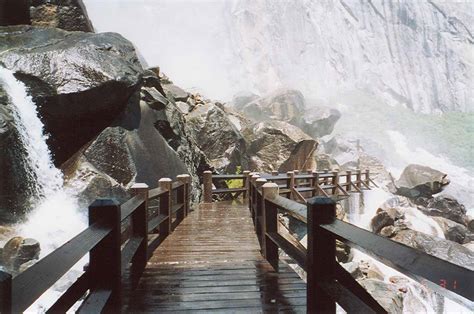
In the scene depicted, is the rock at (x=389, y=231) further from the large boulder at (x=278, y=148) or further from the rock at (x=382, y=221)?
the large boulder at (x=278, y=148)

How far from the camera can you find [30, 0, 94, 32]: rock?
1527 centimetres

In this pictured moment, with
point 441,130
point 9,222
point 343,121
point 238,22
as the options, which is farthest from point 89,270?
point 238,22

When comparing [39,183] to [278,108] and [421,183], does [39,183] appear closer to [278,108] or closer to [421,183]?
[421,183]

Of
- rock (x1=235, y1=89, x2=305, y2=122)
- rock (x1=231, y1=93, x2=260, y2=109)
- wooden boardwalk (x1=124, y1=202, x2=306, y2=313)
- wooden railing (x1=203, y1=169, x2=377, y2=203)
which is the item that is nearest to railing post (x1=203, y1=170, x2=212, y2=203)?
wooden railing (x1=203, y1=169, x2=377, y2=203)

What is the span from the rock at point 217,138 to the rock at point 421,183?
1410cm

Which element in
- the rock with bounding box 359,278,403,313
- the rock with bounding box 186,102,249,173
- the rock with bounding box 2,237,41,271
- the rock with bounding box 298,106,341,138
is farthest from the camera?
the rock with bounding box 298,106,341,138

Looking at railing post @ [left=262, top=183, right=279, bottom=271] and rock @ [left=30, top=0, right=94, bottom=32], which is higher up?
rock @ [left=30, top=0, right=94, bottom=32]

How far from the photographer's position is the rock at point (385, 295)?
862 cm

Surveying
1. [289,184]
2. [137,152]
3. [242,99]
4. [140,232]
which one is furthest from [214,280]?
[242,99]

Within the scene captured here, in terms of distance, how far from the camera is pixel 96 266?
2588 millimetres

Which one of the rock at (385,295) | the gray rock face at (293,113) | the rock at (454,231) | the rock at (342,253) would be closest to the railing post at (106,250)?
the rock at (385,295)

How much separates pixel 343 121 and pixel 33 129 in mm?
65535

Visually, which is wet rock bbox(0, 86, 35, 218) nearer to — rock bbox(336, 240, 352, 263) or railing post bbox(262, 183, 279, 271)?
railing post bbox(262, 183, 279, 271)

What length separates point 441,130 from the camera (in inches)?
2692
